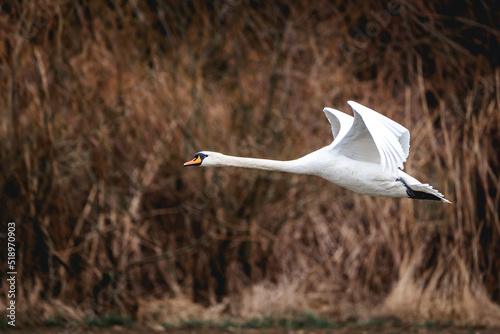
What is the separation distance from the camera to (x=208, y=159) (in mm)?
5375

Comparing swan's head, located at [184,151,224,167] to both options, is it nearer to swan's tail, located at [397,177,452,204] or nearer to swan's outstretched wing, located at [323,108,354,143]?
swan's outstretched wing, located at [323,108,354,143]

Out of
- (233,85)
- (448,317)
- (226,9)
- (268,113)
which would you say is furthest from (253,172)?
(448,317)

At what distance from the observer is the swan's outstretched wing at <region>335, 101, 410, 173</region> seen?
4246 mm

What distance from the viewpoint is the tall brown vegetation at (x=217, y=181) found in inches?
304

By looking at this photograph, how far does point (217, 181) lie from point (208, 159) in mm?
2570

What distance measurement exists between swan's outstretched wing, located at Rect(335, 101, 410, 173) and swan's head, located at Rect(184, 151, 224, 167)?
2.67 ft

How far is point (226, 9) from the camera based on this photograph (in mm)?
8500

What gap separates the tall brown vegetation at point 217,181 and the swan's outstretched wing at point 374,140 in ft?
9.42

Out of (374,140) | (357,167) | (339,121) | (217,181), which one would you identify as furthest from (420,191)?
(217,181)

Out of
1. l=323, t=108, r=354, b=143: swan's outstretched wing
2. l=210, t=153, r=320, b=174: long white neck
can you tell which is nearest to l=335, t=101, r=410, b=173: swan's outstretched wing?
l=323, t=108, r=354, b=143: swan's outstretched wing

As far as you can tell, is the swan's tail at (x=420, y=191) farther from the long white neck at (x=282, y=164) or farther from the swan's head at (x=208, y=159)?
the swan's head at (x=208, y=159)

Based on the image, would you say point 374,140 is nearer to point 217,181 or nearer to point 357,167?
point 357,167

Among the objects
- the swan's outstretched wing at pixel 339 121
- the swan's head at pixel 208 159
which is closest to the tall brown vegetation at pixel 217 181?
the swan's outstretched wing at pixel 339 121

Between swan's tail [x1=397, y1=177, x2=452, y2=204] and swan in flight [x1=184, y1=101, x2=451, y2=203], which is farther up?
swan in flight [x1=184, y1=101, x2=451, y2=203]
